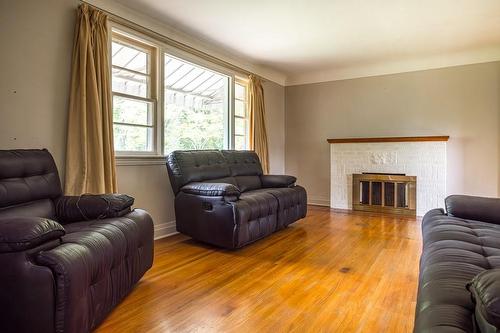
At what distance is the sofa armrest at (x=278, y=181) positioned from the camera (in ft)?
13.2

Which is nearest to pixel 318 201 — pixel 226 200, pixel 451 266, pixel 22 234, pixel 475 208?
pixel 226 200

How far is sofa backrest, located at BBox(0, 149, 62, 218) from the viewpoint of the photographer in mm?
1845

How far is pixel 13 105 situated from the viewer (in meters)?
2.36

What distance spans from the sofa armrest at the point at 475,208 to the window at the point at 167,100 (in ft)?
9.37

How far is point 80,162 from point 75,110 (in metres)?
0.45

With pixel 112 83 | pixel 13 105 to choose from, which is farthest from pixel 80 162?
pixel 112 83

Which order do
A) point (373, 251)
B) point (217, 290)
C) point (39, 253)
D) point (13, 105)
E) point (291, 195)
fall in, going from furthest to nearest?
point (291, 195)
point (373, 251)
point (13, 105)
point (217, 290)
point (39, 253)

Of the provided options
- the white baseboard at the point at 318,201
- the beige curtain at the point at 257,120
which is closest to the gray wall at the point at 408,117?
the white baseboard at the point at 318,201

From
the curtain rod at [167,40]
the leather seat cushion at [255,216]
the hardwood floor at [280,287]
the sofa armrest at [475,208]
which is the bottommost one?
the hardwood floor at [280,287]

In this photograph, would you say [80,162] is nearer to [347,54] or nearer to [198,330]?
[198,330]

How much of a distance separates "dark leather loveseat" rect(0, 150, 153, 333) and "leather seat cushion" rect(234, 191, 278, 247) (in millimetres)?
905

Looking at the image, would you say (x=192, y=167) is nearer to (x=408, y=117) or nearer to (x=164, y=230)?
(x=164, y=230)

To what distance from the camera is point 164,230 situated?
357 cm

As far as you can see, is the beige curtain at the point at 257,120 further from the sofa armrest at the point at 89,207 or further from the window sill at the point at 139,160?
the sofa armrest at the point at 89,207
